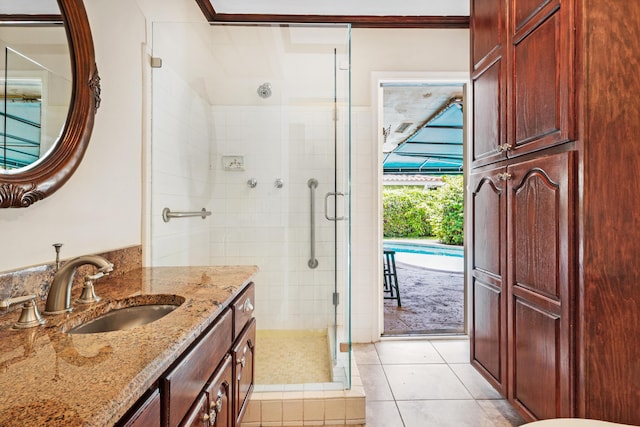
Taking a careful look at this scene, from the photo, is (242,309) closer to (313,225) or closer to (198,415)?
(198,415)

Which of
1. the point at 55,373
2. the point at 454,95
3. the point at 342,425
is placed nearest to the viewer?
the point at 55,373

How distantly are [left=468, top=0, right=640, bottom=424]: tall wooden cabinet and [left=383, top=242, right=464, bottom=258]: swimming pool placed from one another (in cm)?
617

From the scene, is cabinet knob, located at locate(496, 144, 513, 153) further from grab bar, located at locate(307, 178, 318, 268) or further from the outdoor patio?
the outdoor patio

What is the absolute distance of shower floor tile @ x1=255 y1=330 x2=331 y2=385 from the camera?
6.63 ft

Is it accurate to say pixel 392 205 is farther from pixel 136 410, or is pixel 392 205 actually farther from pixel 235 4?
pixel 136 410

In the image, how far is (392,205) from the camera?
8.79 meters

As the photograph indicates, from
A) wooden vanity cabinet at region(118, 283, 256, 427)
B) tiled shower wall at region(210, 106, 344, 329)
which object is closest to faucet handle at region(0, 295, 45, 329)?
wooden vanity cabinet at region(118, 283, 256, 427)

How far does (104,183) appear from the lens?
1.42m

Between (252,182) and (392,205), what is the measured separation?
6587mm

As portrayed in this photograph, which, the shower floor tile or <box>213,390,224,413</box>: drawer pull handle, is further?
the shower floor tile

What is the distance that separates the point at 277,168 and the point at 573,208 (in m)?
1.96

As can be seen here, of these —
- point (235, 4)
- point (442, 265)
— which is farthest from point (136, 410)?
point (442, 265)

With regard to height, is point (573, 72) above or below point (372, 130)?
below

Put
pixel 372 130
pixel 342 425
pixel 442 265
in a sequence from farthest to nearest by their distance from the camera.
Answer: pixel 442 265
pixel 372 130
pixel 342 425
